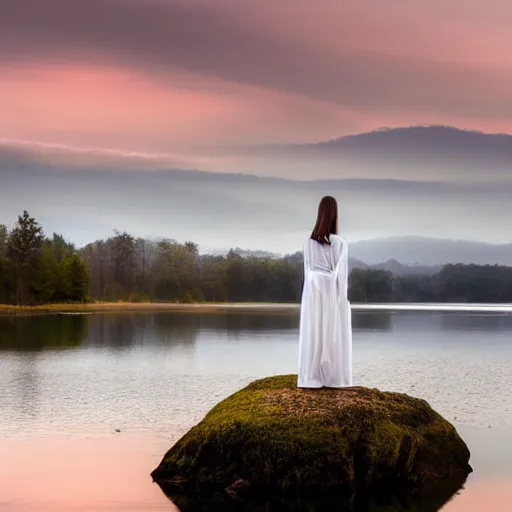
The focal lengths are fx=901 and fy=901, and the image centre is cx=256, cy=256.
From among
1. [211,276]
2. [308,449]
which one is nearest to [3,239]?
[211,276]

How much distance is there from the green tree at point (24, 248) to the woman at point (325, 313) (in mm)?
95985

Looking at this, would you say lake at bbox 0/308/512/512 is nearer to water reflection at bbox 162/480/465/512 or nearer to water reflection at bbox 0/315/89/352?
water reflection at bbox 0/315/89/352

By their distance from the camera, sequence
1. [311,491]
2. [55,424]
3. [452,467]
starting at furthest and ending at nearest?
[55,424] < [452,467] < [311,491]

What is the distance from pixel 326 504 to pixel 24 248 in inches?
4194

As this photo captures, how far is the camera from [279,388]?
14.1m

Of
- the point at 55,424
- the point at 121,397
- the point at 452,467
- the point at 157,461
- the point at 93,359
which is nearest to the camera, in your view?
the point at 452,467

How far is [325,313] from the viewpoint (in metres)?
14.1

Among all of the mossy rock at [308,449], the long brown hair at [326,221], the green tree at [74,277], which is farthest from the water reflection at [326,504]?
the green tree at [74,277]

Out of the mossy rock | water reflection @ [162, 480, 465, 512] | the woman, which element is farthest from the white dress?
water reflection @ [162, 480, 465, 512]

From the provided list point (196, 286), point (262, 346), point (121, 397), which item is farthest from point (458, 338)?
point (196, 286)

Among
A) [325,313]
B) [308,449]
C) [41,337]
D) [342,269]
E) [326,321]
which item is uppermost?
[342,269]

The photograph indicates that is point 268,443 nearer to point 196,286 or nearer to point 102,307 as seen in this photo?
point 102,307

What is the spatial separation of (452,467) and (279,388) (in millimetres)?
2877

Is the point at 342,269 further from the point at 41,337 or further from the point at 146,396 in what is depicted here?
the point at 41,337
